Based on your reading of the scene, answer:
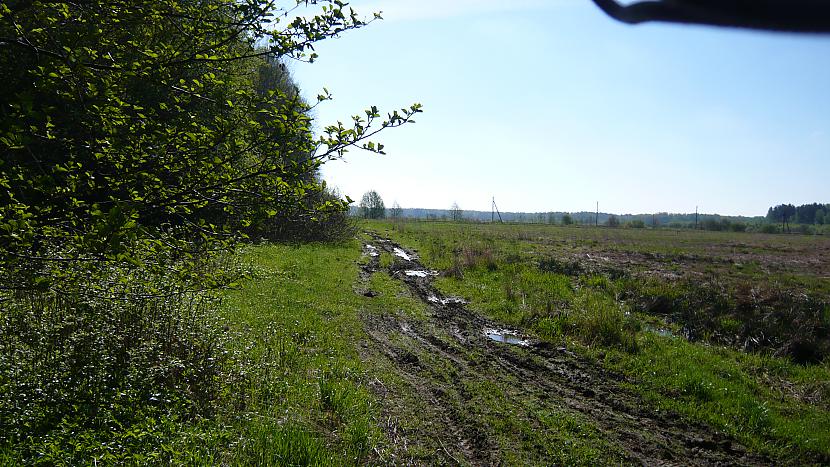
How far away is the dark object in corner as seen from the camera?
0.69 metres

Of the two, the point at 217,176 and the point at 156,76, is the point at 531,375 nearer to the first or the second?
the point at 217,176

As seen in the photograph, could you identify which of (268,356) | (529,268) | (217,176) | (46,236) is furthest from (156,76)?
(529,268)

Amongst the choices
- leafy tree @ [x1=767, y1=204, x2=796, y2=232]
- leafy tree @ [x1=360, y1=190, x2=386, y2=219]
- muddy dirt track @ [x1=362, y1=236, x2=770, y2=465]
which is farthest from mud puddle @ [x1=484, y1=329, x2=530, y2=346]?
leafy tree @ [x1=767, y1=204, x2=796, y2=232]

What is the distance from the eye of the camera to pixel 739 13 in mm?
773

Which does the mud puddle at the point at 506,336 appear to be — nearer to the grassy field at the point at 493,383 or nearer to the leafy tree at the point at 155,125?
the grassy field at the point at 493,383

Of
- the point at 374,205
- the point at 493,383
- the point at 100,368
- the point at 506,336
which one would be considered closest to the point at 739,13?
the point at 100,368

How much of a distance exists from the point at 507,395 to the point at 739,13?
23.6 ft

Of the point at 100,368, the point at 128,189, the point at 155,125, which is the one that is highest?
the point at 155,125

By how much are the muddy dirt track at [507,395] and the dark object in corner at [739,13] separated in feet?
17.3

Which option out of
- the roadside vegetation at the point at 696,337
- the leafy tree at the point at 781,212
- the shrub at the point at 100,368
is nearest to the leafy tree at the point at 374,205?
the roadside vegetation at the point at 696,337

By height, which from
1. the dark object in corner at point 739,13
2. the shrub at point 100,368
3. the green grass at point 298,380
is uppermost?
the dark object in corner at point 739,13

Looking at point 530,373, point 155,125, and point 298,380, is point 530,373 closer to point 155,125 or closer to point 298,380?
point 298,380

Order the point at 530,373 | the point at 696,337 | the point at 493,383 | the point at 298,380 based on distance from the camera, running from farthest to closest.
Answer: the point at 696,337, the point at 530,373, the point at 493,383, the point at 298,380

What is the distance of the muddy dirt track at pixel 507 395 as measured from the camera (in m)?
5.86
